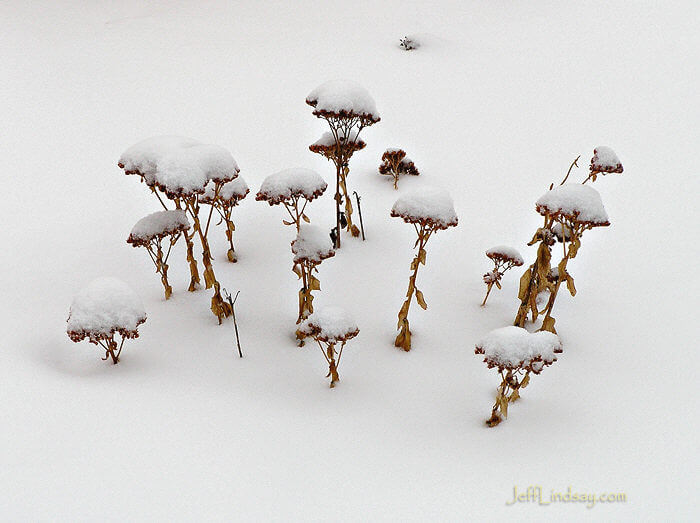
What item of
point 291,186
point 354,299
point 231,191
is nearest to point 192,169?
point 291,186

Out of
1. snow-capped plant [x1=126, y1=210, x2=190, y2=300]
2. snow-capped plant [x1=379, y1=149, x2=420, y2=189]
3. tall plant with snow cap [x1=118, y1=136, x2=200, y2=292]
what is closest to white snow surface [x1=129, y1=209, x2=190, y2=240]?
snow-capped plant [x1=126, y1=210, x2=190, y2=300]

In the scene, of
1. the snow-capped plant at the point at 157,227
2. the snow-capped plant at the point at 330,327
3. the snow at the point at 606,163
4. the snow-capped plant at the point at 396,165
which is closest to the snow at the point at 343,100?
the snow-capped plant at the point at 157,227

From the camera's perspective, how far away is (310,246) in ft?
16.1

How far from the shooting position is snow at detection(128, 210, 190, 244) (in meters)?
5.10

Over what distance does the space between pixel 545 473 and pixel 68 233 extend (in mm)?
5944

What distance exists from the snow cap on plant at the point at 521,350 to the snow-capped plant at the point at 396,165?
4163mm

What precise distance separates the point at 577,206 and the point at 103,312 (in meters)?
3.95

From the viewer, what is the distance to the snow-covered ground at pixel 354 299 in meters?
3.92

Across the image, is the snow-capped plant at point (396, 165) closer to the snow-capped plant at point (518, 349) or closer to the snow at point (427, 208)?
the snow at point (427, 208)

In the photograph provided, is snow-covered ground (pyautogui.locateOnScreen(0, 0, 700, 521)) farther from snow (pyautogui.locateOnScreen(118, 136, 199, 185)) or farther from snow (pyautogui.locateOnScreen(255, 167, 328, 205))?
snow (pyautogui.locateOnScreen(118, 136, 199, 185))

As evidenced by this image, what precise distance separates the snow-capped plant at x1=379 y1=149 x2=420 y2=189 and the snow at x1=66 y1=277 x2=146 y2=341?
4378 millimetres

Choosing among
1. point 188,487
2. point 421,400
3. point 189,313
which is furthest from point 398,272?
point 188,487

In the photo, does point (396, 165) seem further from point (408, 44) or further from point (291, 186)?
point (408, 44)

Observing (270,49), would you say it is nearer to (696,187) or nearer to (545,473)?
(696,187)
